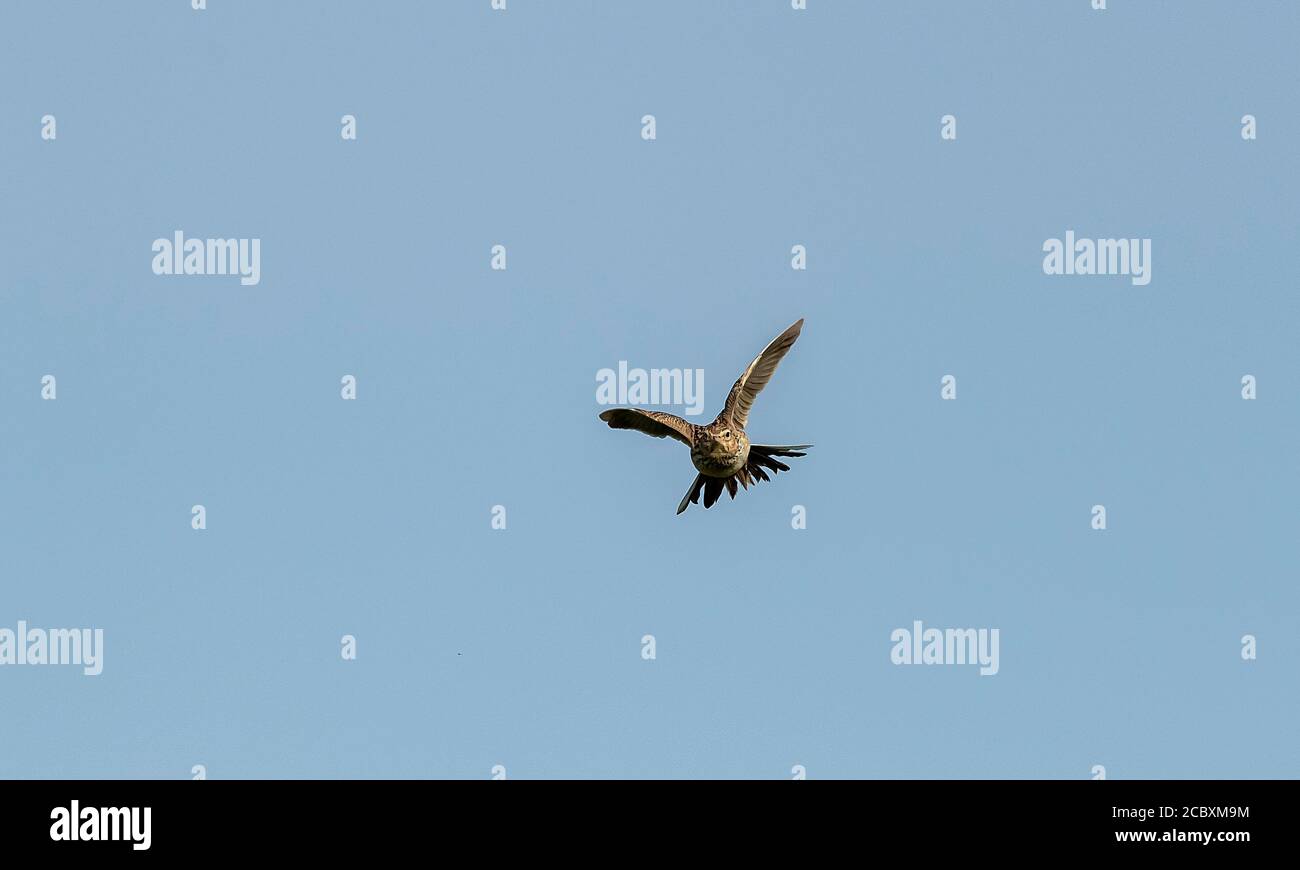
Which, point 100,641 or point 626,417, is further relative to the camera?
point 100,641

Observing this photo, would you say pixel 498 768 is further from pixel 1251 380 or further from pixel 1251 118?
pixel 1251 118

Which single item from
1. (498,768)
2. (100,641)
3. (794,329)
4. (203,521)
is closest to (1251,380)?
(794,329)

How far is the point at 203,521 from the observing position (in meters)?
36.8

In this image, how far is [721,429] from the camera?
25.3 m

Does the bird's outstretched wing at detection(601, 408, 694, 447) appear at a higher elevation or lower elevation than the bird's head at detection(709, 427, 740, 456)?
higher

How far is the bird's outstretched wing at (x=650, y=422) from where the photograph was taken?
978 inches

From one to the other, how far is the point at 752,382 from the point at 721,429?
0.76 metres

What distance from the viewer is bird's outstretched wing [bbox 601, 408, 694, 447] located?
24844 mm

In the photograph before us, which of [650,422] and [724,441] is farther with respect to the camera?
[724,441]

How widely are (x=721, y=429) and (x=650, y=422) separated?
2.98 feet

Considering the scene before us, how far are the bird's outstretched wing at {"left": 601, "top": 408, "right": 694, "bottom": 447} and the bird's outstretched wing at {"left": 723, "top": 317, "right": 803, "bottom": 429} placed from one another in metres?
0.61

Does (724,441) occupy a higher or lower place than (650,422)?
lower

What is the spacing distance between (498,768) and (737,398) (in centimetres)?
906

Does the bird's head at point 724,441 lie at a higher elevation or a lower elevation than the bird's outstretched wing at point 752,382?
lower
